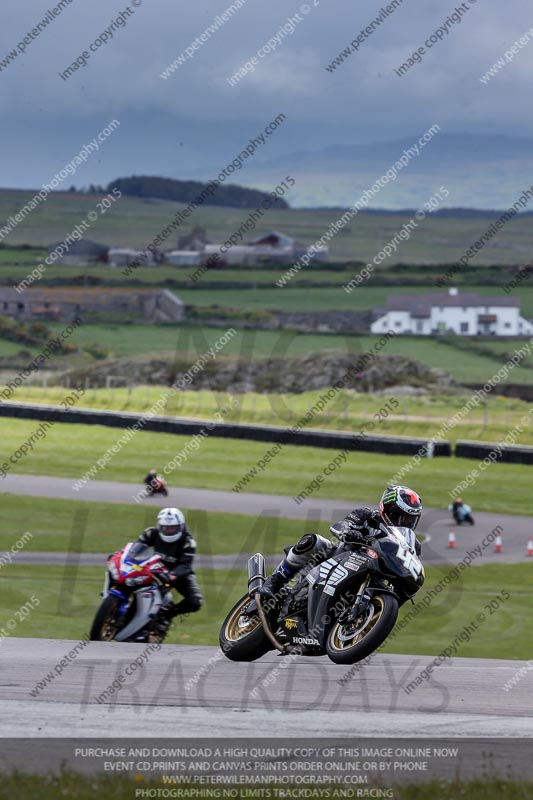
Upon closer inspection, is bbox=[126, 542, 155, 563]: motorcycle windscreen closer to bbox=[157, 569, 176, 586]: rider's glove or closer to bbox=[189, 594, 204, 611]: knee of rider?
bbox=[157, 569, 176, 586]: rider's glove

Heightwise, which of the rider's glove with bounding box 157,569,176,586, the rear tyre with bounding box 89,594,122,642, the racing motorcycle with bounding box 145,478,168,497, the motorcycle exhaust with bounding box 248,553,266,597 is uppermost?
the motorcycle exhaust with bounding box 248,553,266,597

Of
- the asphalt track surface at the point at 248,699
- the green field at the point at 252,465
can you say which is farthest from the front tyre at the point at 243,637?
the green field at the point at 252,465

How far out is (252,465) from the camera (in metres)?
42.0

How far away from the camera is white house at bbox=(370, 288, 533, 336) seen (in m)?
109

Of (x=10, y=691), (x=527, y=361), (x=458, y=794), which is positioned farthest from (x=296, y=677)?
(x=527, y=361)

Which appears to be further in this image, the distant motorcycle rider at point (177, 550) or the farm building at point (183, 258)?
the farm building at point (183, 258)

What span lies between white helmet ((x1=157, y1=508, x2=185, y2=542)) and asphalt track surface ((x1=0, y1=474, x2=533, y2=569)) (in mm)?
11202

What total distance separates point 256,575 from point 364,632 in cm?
164

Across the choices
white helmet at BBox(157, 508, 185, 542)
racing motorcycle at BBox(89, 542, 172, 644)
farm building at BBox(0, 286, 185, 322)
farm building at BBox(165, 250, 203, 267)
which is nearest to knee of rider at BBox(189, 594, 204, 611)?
racing motorcycle at BBox(89, 542, 172, 644)

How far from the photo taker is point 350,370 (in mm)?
74062

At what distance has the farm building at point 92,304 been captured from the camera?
9700cm

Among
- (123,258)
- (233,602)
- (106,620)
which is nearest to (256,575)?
(106,620)

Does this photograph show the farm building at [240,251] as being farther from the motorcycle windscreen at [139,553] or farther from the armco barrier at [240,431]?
the motorcycle windscreen at [139,553]

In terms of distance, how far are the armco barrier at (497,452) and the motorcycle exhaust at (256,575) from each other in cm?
3188
